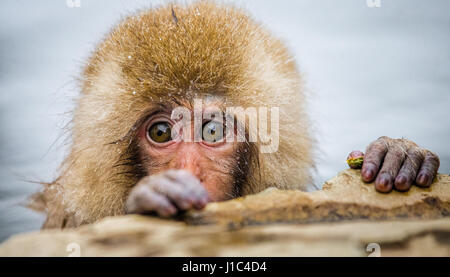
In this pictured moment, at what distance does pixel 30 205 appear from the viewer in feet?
12.1

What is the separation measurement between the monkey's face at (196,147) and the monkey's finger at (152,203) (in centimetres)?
79

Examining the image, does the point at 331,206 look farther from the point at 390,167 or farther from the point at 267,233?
the point at 390,167

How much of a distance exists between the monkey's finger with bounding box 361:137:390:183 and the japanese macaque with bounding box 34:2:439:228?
2 cm

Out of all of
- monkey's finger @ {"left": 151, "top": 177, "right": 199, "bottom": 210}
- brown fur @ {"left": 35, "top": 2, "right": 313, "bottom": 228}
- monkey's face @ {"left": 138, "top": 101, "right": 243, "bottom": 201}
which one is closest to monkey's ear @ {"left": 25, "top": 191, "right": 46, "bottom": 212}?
brown fur @ {"left": 35, "top": 2, "right": 313, "bottom": 228}

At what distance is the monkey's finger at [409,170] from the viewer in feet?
6.25

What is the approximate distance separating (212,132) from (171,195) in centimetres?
117

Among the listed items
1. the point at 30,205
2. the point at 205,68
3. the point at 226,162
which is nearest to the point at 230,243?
the point at 226,162

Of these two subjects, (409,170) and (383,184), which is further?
(409,170)

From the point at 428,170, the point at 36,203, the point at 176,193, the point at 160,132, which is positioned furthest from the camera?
the point at 36,203

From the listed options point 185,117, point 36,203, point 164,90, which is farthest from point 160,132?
point 36,203

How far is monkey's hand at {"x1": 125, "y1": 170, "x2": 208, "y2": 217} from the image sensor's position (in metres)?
1.47

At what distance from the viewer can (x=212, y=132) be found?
8.67 feet

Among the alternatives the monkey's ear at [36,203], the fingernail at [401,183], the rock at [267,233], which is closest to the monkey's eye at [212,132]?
the rock at [267,233]

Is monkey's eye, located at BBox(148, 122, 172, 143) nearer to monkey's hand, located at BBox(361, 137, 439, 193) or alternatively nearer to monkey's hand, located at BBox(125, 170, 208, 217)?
monkey's hand, located at BBox(125, 170, 208, 217)
